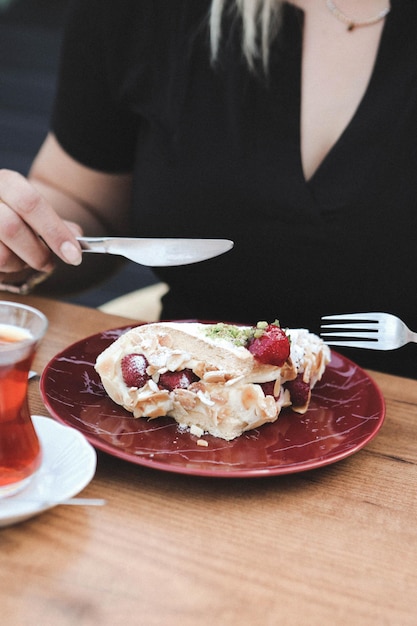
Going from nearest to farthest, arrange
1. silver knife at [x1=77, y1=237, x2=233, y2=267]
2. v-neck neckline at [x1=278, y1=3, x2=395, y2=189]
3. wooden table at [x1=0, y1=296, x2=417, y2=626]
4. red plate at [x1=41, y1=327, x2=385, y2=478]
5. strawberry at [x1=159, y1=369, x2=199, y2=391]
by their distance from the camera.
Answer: wooden table at [x1=0, y1=296, x2=417, y2=626] → red plate at [x1=41, y1=327, x2=385, y2=478] → strawberry at [x1=159, y1=369, x2=199, y2=391] → silver knife at [x1=77, y1=237, x2=233, y2=267] → v-neck neckline at [x1=278, y1=3, x2=395, y2=189]

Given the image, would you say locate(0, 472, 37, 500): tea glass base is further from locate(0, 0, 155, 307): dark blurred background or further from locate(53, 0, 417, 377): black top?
locate(0, 0, 155, 307): dark blurred background

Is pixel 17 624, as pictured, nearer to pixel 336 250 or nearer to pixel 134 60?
pixel 336 250

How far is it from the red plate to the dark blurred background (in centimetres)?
281

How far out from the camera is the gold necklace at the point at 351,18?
4.21 ft

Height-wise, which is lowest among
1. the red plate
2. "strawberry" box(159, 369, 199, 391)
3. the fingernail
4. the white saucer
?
the red plate

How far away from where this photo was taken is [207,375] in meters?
0.86

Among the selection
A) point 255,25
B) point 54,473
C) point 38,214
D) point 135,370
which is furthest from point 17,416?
point 255,25

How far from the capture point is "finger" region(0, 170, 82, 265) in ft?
3.41

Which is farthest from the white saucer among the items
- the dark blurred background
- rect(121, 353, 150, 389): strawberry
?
the dark blurred background

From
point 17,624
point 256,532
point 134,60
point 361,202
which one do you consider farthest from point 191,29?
point 17,624

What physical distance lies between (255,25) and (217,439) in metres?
0.84

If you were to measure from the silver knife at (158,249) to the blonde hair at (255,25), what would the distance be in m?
0.47

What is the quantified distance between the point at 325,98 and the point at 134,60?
1.26ft

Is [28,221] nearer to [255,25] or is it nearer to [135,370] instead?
[135,370]
